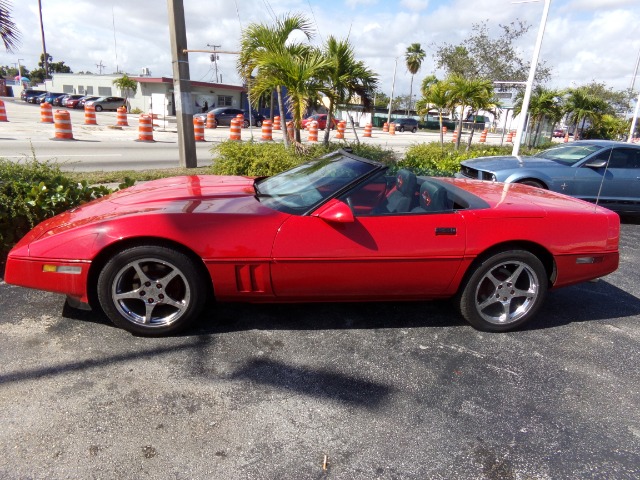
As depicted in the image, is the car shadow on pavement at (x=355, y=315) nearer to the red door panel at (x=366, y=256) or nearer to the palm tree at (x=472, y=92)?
the red door panel at (x=366, y=256)

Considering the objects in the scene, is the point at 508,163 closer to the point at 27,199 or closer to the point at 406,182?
the point at 406,182

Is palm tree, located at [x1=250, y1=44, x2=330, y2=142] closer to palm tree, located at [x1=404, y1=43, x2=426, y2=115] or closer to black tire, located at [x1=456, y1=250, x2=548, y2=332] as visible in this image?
black tire, located at [x1=456, y1=250, x2=548, y2=332]

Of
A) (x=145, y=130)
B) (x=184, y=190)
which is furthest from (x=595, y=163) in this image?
(x=145, y=130)

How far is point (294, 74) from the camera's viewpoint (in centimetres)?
820

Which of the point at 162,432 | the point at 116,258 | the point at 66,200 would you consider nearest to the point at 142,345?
the point at 116,258

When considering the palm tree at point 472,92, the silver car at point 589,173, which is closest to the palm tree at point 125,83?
the palm tree at point 472,92

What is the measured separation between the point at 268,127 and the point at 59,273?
757 inches

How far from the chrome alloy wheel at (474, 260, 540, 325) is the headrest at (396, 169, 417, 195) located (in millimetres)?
850

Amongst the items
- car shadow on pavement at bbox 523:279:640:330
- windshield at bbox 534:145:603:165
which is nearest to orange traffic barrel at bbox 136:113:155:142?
windshield at bbox 534:145:603:165

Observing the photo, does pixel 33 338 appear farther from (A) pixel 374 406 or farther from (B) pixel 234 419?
(A) pixel 374 406

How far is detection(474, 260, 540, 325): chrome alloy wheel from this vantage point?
3438 millimetres

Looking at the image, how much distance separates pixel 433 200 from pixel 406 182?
10.3 inches

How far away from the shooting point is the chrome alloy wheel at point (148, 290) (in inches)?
119

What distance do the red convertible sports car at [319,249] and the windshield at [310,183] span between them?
16 mm
